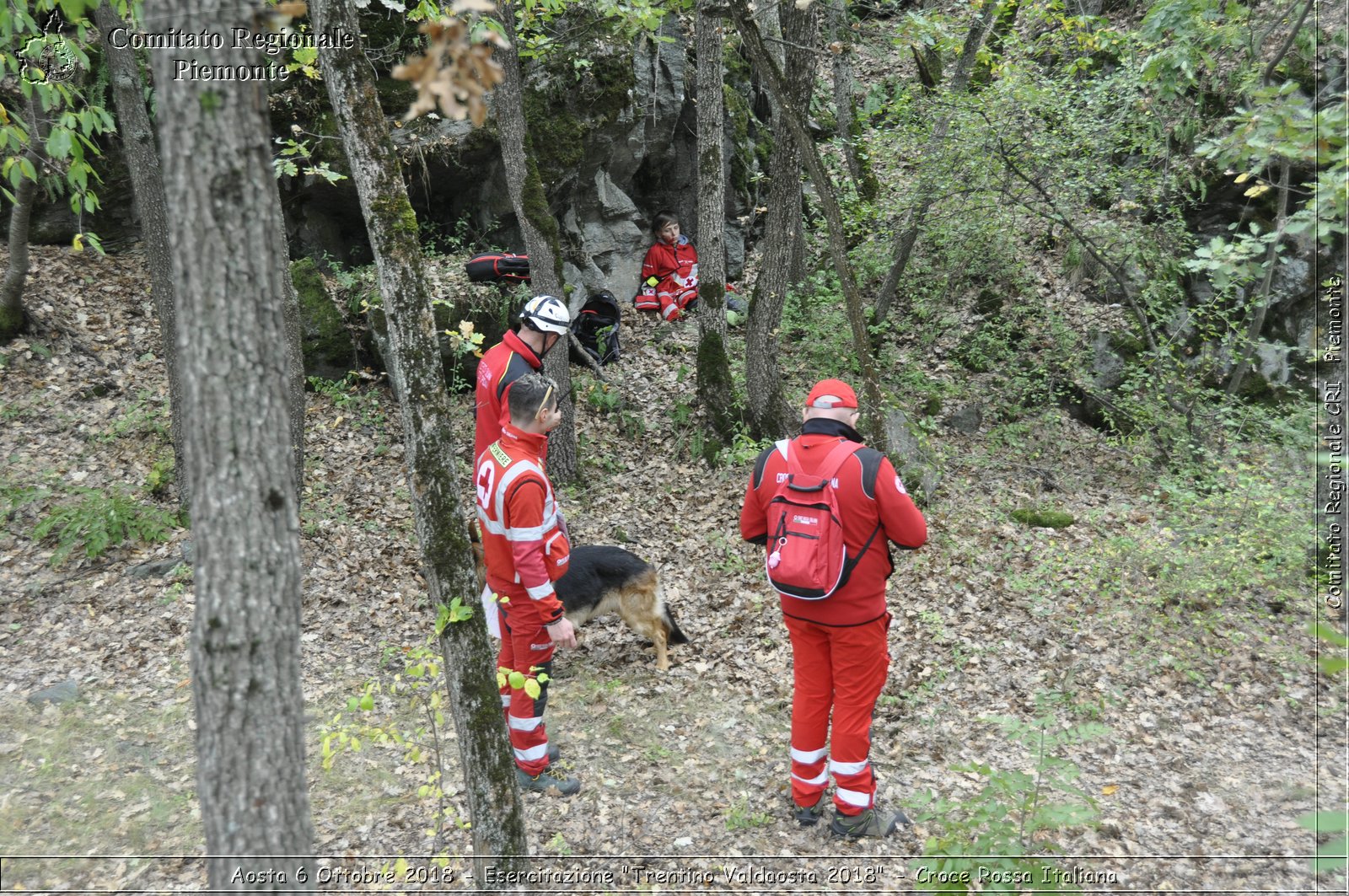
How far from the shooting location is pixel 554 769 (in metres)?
5.14

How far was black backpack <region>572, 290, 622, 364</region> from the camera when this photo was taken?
1050cm

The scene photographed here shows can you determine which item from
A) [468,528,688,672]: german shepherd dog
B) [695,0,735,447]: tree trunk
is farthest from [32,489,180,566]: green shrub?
[695,0,735,447]: tree trunk

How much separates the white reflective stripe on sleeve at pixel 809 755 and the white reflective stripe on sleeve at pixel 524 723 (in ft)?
5.10

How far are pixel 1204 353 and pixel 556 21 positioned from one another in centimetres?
909

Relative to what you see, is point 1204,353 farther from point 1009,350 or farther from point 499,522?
point 499,522

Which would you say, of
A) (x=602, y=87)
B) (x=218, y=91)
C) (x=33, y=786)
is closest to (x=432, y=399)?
(x=218, y=91)

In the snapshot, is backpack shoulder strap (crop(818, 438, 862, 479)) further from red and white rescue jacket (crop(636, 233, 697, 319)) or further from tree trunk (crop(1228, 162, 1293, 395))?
red and white rescue jacket (crop(636, 233, 697, 319))

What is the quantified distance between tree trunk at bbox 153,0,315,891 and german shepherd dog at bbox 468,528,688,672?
3439mm

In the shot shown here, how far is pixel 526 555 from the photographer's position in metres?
4.46

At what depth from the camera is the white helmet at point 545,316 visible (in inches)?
235

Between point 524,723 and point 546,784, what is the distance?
1.52 ft

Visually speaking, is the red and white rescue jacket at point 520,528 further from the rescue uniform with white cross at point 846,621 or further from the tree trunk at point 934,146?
the tree trunk at point 934,146

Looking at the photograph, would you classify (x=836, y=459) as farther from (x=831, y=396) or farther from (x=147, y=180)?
(x=147, y=180)

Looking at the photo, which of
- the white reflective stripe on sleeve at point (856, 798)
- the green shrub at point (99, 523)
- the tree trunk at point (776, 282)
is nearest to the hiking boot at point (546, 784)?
the white reflective stripe on sleeve at point (856, 798)
